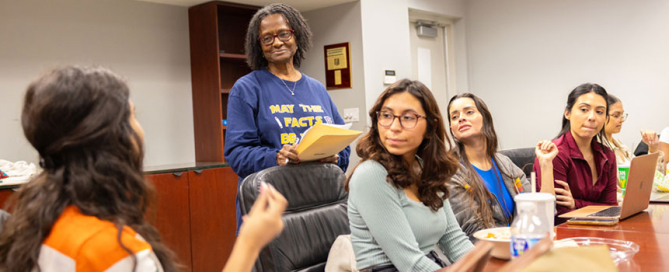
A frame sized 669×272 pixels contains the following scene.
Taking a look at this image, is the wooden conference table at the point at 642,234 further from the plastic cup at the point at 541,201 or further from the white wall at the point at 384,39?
the white wall at the point at 384,39

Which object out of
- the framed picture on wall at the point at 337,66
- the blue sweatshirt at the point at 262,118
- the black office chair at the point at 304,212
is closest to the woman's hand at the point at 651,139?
the framed picture on wall at the point at 337,66

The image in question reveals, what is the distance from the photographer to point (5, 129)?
3.55 metres

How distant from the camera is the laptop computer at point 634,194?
2.00 metres

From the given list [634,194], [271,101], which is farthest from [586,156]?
[271,101]

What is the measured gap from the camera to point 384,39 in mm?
4781

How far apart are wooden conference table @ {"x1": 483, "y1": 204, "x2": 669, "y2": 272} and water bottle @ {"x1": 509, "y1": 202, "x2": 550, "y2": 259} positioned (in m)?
0.14

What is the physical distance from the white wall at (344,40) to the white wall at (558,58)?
1.91 meters

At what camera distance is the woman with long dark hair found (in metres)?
0.94

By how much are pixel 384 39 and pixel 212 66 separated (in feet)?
4.75

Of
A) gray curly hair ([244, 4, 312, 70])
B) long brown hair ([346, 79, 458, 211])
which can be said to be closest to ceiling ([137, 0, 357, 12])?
gray curly hair ([244, 4, 312, 70])

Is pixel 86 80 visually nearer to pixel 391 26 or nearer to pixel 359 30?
pixel 359 30

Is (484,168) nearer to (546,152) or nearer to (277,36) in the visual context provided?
(546,152)

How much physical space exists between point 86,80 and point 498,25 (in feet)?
17.7

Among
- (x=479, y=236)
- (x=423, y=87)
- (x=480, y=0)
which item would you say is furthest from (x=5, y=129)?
(x=480, y=0)
